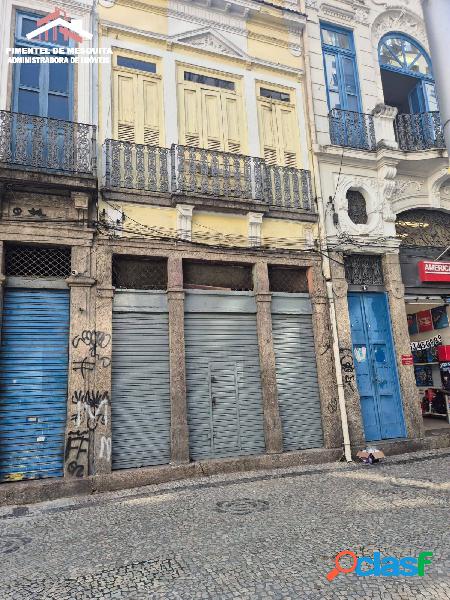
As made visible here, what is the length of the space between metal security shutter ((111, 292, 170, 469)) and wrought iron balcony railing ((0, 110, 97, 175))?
264 centimetres

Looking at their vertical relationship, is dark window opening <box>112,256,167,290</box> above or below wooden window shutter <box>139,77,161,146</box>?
below

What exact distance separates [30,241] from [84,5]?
5.37 m

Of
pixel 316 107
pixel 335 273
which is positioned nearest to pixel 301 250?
pixel 335 273

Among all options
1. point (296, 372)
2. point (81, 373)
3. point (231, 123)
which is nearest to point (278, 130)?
point (231, 123)

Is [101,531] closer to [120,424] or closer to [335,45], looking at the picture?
[120,424]

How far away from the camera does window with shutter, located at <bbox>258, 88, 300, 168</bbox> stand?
9.81m

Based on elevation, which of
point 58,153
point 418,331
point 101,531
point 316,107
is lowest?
point 101,531

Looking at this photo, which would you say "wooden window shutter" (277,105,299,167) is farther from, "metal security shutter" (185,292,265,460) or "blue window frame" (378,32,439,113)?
"metal security shutter" (185,292,265,460)

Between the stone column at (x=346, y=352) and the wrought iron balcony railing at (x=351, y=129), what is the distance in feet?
10.1

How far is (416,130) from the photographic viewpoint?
35.9 feet

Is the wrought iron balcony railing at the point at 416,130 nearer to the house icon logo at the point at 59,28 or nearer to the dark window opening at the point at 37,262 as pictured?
the house icon logo at the point at 59,28

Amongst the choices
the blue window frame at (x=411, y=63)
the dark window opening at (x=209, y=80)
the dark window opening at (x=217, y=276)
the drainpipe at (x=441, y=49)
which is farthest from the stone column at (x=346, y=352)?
the drainpipe at (x=441, y=49)

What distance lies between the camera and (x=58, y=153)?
25.2 ft

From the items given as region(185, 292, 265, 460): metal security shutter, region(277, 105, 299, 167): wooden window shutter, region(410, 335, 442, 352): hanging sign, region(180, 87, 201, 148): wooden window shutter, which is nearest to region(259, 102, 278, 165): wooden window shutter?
region(277, 105, 299, 167): wooden window shutter
